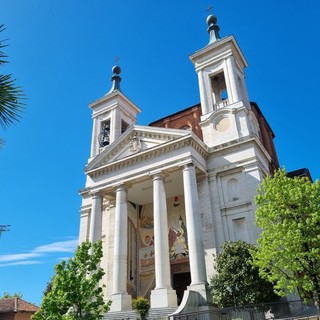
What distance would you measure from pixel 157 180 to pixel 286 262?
1032 cm

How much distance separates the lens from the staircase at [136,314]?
1595cm

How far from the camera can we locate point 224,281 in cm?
1586

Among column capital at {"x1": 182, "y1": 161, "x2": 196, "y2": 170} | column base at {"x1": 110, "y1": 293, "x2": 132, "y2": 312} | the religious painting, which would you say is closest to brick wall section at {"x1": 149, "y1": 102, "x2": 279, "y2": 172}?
the religious painting

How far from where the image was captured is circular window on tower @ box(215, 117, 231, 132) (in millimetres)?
24087

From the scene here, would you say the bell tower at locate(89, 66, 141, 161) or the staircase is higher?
the bell tower at locate(89, 66, 141, 161)

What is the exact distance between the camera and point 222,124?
80.1ft

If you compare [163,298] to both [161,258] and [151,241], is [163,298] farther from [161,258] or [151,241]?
[151,241]

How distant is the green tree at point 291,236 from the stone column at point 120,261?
28.4ft

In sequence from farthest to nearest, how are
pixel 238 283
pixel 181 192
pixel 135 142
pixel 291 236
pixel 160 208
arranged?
pixel 181 192 < pixel 135 142 < pixel 160 208 < pixel 238 283 < pixel 291 236

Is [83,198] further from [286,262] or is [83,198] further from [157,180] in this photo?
[286,262]

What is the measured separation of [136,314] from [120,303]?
2.29m

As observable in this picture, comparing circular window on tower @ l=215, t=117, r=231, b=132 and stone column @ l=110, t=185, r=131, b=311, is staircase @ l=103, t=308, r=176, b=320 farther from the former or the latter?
circular window on tower @ l=215, t=117, r=231, b=132

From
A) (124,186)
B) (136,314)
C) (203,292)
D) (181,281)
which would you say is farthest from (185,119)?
(136,314)

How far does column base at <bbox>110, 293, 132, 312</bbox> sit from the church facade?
2.2 inches
